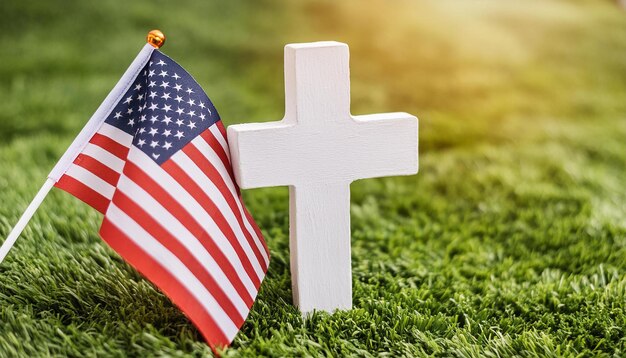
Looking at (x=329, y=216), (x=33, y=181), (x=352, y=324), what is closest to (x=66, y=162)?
(x=329, y=216)

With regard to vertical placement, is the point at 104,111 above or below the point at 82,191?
above

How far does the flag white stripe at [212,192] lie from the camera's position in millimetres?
1978

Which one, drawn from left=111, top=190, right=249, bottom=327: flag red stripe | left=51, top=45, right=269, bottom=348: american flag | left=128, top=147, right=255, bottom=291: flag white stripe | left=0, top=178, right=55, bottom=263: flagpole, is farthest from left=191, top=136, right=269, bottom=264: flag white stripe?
left=0, top=178, right=55, bottom=263: flagpole

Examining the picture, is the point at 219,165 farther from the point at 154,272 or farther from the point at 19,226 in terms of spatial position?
the point at 19,226

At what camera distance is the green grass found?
2.13 metres

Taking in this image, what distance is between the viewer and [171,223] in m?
1.92

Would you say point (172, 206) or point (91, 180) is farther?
point (91, 180)

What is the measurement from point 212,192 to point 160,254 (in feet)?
0.73

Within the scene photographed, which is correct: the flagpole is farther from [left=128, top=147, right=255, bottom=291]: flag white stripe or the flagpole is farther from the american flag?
[left=128, top=147, right=255, bottom=291]: flag white stripe

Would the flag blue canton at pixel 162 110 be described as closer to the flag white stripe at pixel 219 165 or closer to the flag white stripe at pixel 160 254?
the flag white stripe at pixel 219 165

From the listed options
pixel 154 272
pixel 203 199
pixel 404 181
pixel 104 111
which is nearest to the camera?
pixel 154 272

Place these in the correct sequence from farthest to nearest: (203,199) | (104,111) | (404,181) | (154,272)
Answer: (404,181) → (104,111) → (203,199) → (154,272)

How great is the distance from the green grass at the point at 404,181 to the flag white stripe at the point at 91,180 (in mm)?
305

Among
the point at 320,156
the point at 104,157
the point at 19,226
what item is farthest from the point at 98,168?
the point at 320,156
